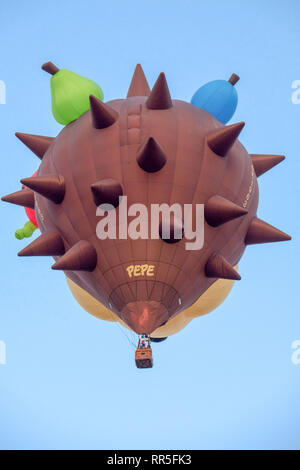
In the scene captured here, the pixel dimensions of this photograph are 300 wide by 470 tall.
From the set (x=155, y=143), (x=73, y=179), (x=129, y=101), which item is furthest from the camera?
(x=129, y=101)

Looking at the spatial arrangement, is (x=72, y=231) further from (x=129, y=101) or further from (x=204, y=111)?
(x=204, y=111)

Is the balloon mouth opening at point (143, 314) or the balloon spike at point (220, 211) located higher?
the balloon spike at point (220, 211)

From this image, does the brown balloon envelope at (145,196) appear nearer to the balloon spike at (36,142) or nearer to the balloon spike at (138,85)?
the balloon spike at (36,142)

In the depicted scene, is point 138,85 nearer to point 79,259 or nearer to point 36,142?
→ point 36,142

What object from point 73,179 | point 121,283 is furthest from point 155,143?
point 121,283

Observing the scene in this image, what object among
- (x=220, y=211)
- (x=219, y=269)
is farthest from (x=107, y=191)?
(x=219, y=269)

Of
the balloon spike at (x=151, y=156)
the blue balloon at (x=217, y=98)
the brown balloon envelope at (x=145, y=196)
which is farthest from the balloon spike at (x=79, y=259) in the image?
the blue balloon at (x=217, y=98)
